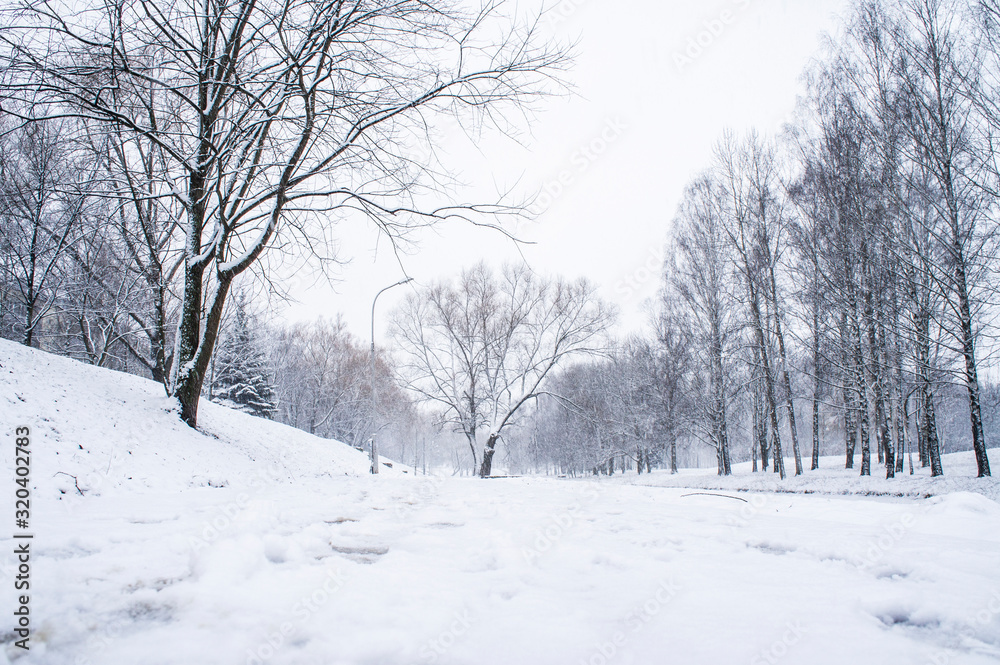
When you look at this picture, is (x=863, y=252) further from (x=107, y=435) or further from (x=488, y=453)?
(x=107, y=435)

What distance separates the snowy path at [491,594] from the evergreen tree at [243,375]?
24764mm

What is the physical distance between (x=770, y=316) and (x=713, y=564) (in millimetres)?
15699

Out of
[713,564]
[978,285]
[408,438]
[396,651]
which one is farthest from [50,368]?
[408,438]

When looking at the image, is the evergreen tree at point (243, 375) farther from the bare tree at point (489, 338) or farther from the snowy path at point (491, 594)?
the snowy path at point (491, 594)

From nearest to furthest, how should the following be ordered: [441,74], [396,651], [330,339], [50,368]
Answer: [396,651] → [441,74] → [50,368] → [330,339]

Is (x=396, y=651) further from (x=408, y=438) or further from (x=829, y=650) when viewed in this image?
(x=408, y=438)

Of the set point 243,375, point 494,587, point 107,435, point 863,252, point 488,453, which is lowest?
point 488,453

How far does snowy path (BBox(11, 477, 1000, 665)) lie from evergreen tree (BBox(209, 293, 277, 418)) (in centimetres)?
2476

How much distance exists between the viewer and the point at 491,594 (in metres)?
1.54

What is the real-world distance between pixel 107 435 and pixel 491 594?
688cm

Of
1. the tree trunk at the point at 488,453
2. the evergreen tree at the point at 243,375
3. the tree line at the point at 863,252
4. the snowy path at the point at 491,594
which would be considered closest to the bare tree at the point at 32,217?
the snowy path at the point at 491,594

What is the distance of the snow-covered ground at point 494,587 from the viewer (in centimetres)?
109

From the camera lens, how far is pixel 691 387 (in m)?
20.5

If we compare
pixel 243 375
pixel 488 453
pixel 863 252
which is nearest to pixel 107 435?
pixel 488 453
